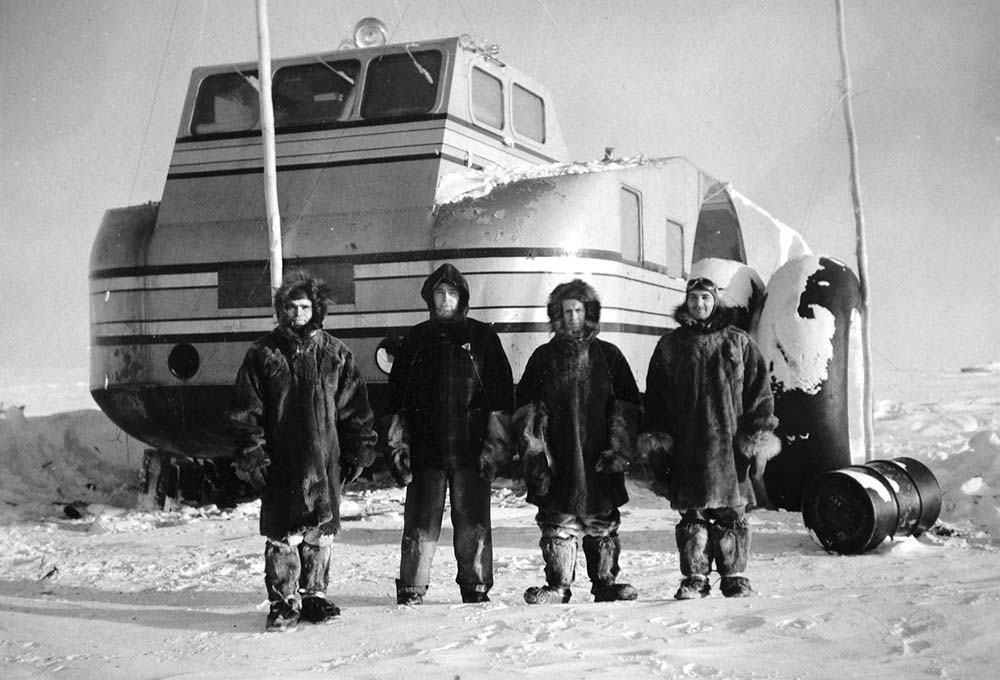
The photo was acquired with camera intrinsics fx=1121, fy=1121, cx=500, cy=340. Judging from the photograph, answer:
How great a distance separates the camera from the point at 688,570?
16.3ft

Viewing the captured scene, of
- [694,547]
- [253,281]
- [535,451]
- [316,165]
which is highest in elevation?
[316,165]

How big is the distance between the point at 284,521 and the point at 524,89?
6.03 m

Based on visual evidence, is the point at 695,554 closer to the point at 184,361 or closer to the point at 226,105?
→ the point at 184,361

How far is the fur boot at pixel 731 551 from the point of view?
16.2 feet

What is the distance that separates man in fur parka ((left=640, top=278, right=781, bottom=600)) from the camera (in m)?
5.00

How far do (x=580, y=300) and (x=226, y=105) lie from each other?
510 centimetres

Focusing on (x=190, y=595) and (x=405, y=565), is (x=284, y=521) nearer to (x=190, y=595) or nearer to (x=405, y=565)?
(x=405, y=565)

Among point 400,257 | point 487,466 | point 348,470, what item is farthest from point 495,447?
point 400,257

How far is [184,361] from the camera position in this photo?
8469 mm

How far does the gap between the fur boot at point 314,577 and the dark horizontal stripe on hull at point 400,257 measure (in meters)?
3.25

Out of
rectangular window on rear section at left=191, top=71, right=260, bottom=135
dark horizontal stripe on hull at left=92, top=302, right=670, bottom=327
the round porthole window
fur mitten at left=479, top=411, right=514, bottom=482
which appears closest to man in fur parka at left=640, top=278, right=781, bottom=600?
fur mitten at left=479, top=411, right=514, bottom=482

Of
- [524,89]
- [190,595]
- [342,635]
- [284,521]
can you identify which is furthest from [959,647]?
[524,89]

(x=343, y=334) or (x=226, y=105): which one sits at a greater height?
(x=226, y=105)

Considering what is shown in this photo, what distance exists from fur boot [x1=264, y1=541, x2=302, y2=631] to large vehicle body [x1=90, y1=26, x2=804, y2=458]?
2.82m
